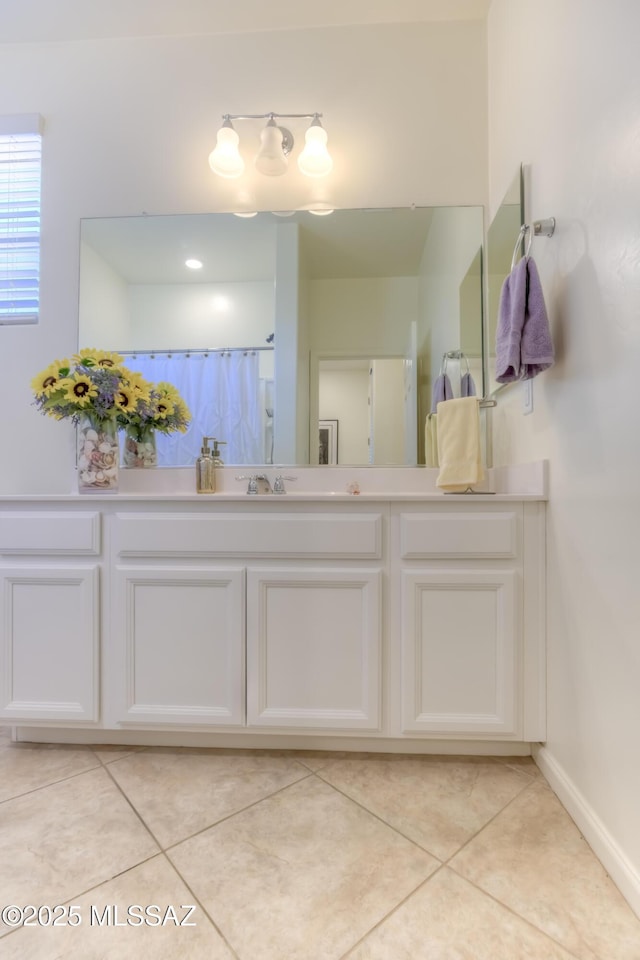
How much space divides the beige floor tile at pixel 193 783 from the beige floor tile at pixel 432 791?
17cm

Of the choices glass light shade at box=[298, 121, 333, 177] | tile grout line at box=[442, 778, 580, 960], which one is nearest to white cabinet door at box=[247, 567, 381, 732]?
tile grout line at box=[442, 778, 580, 960]

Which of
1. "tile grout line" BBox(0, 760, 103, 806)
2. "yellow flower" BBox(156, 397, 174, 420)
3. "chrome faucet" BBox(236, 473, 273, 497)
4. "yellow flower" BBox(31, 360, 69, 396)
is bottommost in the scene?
"tile grout line" BBox(0, 760, 103, 806)

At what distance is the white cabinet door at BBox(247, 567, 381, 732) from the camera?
4.27 ft

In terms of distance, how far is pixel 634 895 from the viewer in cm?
85

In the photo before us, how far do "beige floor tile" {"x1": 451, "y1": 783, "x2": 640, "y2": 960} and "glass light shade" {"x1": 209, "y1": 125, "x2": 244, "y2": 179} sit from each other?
2.35 m

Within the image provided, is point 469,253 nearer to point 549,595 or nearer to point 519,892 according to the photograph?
point 549,595

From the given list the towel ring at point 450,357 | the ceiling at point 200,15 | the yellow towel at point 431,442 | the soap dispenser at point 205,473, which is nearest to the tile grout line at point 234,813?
the soap dispenser at point 205,473

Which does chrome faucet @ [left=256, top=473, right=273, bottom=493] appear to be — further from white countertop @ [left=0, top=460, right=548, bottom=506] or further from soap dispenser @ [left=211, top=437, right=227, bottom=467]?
soap dispenser @ [left=211, top=437, right=227, bottom=467]

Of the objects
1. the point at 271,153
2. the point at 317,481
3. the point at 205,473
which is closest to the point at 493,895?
the point at 317,481

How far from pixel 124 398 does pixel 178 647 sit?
2.90 feet

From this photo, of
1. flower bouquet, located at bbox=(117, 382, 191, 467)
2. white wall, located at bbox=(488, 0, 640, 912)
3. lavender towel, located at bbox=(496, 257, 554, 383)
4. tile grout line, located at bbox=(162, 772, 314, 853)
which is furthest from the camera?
flower bouquet, located at bbox=(117, 382, 191, 467)

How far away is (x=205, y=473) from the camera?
1712 millimetres

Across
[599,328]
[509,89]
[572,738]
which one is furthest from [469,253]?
[572,738]

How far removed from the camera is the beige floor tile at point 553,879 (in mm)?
816
